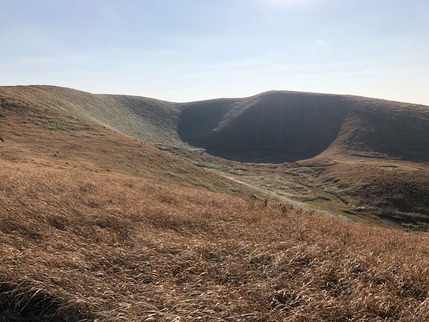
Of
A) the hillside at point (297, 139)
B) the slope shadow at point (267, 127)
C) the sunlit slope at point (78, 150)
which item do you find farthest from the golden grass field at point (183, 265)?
the slope shadow at point (267, 127)

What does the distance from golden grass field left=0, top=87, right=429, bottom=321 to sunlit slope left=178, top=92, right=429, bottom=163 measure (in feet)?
309

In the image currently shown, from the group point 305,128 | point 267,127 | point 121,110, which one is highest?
point 121,110

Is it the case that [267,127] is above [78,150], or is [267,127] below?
above

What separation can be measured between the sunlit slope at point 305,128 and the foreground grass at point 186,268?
95.1m

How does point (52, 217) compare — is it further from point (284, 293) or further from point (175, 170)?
point (175, 170)

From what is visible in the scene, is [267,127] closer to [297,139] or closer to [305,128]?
[297,139]

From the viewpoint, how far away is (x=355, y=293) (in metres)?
6.83

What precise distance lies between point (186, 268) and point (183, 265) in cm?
19

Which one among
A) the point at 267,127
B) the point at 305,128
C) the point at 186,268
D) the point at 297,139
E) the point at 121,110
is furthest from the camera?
the point at 267,127

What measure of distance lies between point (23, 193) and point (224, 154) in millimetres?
100064

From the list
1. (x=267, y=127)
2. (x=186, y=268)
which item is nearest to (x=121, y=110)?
(x=267, y=127)

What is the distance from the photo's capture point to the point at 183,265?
7930mm

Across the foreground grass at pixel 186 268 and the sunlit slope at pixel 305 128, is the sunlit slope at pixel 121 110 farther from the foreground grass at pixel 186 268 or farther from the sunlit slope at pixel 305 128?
the foreground grass at pixel 186 268

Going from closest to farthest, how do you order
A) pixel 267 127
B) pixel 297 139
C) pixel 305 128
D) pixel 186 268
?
1. pixel 186 268
2. pixel 297 139
3. pixel 305 128
4. pixel 267 127
